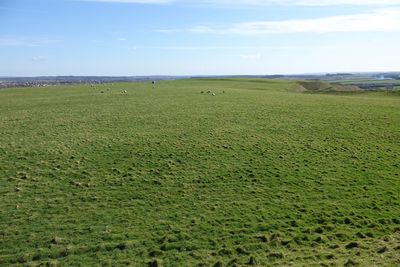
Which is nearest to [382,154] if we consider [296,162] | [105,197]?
[296,162]

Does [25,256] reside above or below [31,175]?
below

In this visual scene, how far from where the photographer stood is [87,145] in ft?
99.5

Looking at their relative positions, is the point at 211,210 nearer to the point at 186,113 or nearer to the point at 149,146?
the point at 149,146

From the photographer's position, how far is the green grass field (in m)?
16.5

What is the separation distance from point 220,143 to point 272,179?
786 centimetres

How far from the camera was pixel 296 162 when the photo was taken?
27281 millimetres

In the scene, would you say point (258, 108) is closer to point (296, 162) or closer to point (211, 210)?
point (296, 162)

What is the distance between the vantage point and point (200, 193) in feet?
73.0

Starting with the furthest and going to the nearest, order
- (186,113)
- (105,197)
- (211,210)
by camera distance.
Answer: (186,113)
(105,197)
(211,210)

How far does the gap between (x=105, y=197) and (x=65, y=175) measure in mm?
4459

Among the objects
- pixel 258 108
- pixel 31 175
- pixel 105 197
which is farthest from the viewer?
pixel 258 108

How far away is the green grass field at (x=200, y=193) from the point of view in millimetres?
16469

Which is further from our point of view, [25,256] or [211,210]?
[211,210]

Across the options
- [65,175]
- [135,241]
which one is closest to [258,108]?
[65,175]
